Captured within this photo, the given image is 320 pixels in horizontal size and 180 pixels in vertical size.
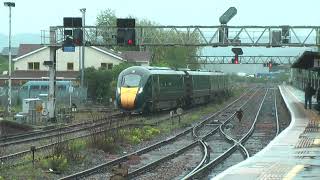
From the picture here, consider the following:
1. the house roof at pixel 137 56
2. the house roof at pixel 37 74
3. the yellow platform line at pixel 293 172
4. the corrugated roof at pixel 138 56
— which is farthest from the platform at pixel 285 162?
the corrugated roof at pixel 138 56

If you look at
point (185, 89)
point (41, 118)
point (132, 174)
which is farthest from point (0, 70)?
point (132, 174)

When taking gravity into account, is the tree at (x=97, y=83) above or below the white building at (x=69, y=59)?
below

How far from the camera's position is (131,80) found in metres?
40.7

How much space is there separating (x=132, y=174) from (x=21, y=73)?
227 ft

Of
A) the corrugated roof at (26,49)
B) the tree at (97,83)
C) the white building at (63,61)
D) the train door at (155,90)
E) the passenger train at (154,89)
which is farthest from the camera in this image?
the corrugated roof at (26,49)

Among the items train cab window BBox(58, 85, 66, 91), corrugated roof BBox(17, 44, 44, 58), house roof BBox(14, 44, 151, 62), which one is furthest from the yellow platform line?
corrugated roof BBox(17, 44, 44, 58)

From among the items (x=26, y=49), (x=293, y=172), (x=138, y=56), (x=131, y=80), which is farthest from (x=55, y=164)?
(x=26, y=49)

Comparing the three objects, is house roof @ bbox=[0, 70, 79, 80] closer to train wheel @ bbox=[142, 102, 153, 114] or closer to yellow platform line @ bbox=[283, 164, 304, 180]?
train wheel @ bbox=[142, 102, 153, 114]

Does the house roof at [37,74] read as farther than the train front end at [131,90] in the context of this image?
Yes

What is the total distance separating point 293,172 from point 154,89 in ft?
92.3

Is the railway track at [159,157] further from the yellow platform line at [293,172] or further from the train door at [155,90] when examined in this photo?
the train door at [155,90]

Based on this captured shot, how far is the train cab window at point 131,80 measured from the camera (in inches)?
1590

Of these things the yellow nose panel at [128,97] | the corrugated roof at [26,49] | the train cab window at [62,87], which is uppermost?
the corrugated roof at [26,49]

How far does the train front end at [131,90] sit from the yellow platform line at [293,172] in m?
25.9
